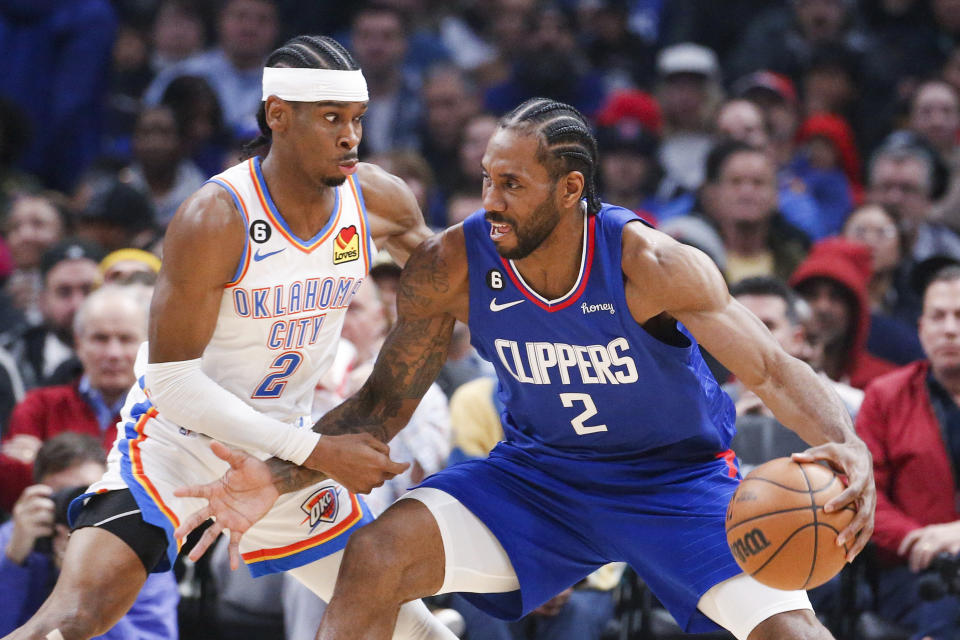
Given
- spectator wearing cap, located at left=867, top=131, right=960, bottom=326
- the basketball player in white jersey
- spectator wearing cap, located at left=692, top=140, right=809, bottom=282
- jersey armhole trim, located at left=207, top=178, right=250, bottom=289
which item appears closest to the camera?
the basketball player in white jersey

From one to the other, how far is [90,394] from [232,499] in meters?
2.30

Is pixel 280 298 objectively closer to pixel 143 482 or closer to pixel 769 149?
pixel 143 482

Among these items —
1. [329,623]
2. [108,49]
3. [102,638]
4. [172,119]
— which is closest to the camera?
[329,623]

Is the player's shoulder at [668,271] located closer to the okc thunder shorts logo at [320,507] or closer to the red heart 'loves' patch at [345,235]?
the red heart 'loves' patch at [345,235]

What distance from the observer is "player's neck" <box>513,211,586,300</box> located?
14.1ft

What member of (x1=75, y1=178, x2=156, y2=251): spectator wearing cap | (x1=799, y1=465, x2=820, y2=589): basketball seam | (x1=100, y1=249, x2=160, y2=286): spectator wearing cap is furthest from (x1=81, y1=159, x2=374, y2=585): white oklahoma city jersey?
(x1=75, y1=178, x2=156, y2=251): spectator wearing cap

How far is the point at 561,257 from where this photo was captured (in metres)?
4.30

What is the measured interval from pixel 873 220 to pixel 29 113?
20.3 ft

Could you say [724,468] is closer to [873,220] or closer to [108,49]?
[873,220]

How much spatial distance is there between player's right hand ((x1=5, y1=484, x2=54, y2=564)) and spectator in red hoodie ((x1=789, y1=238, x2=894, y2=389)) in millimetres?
3774

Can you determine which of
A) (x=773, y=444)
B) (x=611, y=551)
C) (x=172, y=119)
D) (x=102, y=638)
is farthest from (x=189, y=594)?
(x=172, y=119)

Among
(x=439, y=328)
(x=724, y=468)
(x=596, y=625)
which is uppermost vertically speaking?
(x=439, y=328)

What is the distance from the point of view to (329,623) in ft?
13.2

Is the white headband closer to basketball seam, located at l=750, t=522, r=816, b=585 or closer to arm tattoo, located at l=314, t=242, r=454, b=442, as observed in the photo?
arm tattoo, located at l=314, t=242, r=454, b=442
